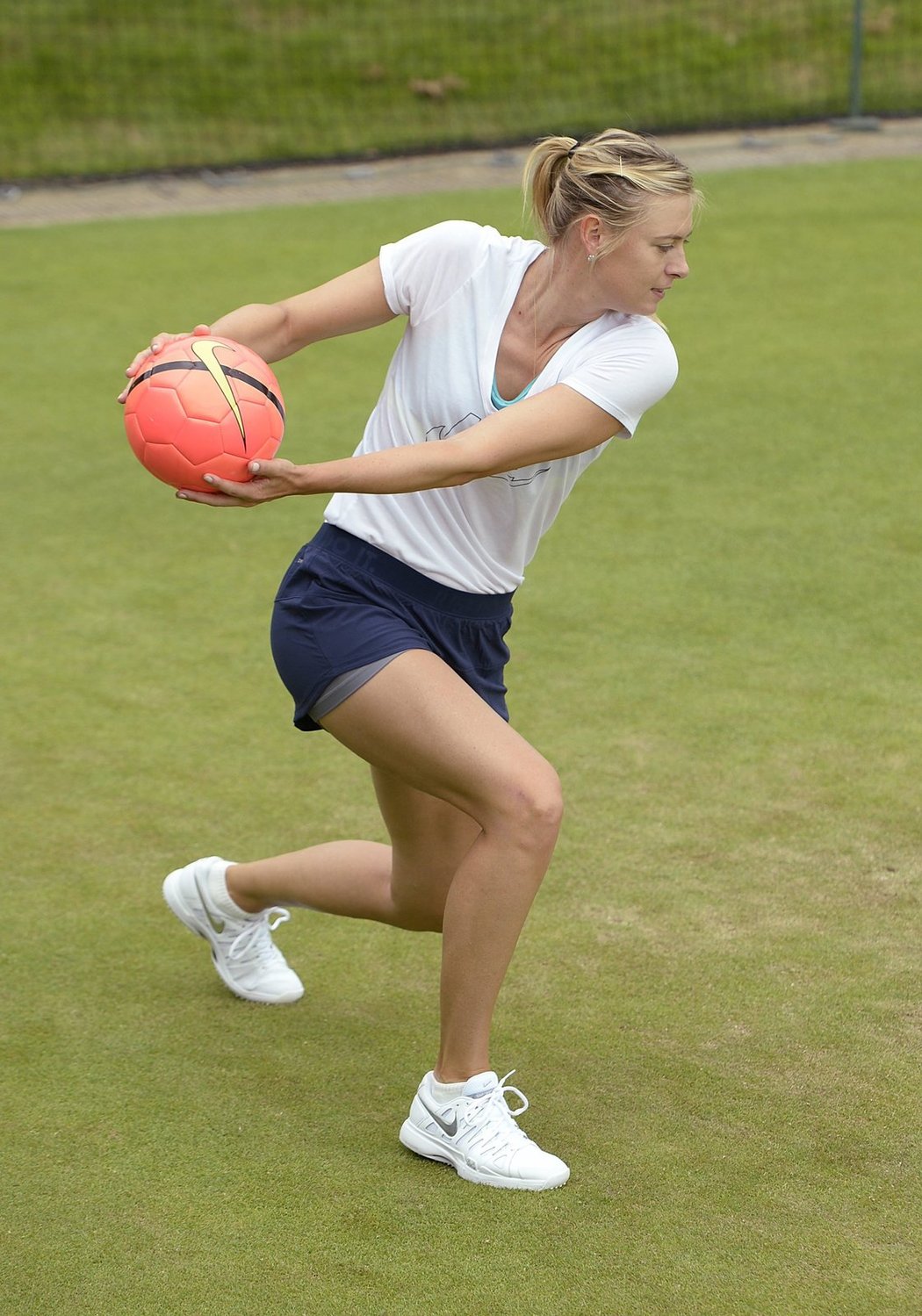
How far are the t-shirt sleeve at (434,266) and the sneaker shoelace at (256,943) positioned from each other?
145cm

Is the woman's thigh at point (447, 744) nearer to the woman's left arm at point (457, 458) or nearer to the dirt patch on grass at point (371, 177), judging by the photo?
the woman's left arm at point (457, 458)

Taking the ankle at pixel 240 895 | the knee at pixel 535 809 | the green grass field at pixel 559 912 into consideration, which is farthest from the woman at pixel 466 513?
the ankle at pixel 240 895

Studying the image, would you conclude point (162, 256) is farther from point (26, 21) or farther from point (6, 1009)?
point (6, 1009)

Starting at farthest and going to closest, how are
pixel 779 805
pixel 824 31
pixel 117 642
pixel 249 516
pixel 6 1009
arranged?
pixel 824 31, pixel 249 516, pixel 117 642, pixel 779 805, pixel 6 1009

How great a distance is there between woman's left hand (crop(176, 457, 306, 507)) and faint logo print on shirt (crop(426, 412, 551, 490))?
0.38m

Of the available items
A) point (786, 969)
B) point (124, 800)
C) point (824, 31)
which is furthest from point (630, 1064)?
point (824, 31)

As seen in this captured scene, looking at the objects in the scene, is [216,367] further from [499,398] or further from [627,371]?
[627,371]

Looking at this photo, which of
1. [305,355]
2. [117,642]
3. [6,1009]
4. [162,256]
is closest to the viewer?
[6,1009]

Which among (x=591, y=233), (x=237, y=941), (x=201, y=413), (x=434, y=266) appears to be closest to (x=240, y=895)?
(x=237, y=941)

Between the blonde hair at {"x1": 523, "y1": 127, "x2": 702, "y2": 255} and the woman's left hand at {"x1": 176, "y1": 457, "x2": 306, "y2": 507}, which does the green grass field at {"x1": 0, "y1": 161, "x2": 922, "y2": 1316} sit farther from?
the blonde hair at {"x1": 523, "y1": 127, "x2": 702, "y2": 255}

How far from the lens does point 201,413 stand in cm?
307

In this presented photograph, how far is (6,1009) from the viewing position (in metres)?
3.78

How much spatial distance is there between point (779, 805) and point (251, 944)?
1639mm

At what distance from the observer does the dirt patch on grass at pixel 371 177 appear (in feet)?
40.2
